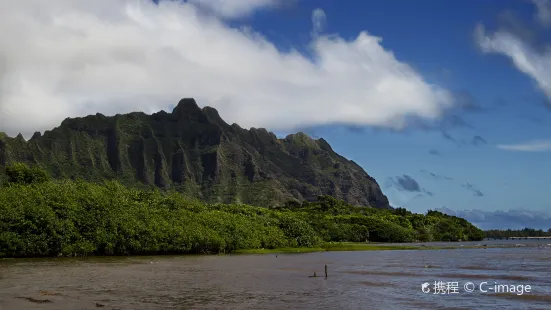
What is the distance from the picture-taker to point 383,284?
53.4 metres

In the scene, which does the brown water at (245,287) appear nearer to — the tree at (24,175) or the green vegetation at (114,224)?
the green vegetation at (114,224)

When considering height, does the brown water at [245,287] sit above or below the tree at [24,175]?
below

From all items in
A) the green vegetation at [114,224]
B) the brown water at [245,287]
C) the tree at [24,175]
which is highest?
the tree at [24,175]

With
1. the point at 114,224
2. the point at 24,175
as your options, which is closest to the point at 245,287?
the point at 114,224

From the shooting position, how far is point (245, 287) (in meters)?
49.2

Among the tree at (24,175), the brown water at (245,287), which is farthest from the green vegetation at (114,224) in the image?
the brown water at (245,287)

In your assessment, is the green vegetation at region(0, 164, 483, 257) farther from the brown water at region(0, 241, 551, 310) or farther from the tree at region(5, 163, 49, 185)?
the brown water at region(0, 241, 551, 310)

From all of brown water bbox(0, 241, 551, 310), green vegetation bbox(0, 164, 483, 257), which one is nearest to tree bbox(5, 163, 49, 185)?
green vegetation bbox(0, 164, 483, 257)

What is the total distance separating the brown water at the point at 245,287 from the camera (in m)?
38.7

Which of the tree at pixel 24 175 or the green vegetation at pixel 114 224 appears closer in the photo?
the green vegetation at pixel 114 224

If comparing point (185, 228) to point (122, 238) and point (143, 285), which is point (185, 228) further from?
point (143, 285)

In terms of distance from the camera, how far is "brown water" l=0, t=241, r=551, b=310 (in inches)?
1524

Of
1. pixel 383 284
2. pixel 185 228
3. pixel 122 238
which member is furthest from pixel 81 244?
pixel 383 284

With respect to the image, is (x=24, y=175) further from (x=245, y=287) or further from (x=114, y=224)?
(x=245, y=287)
